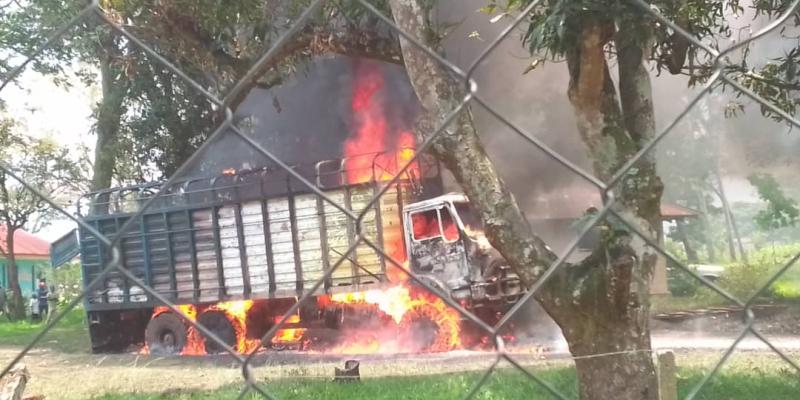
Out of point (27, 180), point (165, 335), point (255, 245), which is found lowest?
point (165, 335)

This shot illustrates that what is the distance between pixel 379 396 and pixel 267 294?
7.52 feet

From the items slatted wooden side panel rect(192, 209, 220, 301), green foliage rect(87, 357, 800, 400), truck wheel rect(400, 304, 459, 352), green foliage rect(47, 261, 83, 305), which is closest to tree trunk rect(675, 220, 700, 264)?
green foliage rect(87, 357, 800, 400)

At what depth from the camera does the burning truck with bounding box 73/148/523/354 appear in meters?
5.70

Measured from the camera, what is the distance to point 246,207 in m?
6.00

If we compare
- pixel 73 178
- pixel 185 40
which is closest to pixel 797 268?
pixel 185 40

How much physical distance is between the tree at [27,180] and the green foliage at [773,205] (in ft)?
24.4

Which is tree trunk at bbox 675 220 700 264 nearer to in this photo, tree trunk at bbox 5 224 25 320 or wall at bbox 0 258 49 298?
wall at bbox 0 258 49 298

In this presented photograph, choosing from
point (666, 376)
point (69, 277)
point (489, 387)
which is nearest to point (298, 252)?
point (69, 277)

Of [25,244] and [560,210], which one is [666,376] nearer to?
[25,244]

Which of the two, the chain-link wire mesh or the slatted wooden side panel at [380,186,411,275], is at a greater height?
the slatted wooden side panel at [380,186,411,275]

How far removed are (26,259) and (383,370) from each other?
2634 mm

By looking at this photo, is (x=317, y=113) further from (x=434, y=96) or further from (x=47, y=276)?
(x=434, y=96)

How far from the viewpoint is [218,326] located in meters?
6.11

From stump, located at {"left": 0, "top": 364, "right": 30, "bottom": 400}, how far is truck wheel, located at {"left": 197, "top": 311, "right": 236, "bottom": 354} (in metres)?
2.35
